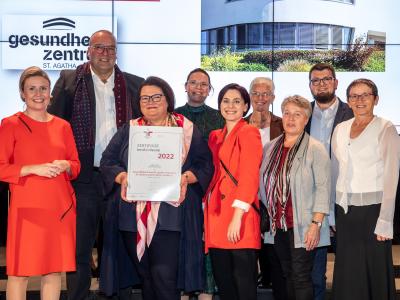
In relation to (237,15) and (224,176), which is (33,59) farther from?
(224,176)

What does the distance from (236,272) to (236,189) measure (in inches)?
16.9

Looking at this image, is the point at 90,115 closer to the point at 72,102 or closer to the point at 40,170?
the point at 72,102

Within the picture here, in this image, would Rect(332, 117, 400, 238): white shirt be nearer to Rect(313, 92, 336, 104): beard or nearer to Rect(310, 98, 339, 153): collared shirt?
Rect(310, 98, 339, 153): collared shirt

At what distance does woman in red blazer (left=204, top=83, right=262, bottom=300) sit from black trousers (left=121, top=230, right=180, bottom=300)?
21 centimetres

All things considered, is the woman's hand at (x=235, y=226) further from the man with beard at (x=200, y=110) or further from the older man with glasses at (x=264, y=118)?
the man with beard at (x=200, y=110)

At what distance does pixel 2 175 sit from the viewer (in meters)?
3.21

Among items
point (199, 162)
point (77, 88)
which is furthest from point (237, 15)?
point (199, 162)

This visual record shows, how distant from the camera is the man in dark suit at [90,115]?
375 centimetres

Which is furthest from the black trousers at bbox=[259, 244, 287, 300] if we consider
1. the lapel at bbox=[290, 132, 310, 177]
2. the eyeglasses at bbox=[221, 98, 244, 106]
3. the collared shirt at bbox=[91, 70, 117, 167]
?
the collared shirt at bbox=[91, 70, 117, 167]

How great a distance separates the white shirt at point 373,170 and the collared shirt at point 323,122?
18.0 inches

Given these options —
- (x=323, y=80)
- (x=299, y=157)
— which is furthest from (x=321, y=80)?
(x=299, y=157)

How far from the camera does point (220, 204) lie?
3252mm

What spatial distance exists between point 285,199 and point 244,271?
1.43 ft

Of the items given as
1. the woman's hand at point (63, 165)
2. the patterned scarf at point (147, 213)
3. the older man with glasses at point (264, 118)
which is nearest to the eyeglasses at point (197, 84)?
the older man with glasses at point (264, 118)
